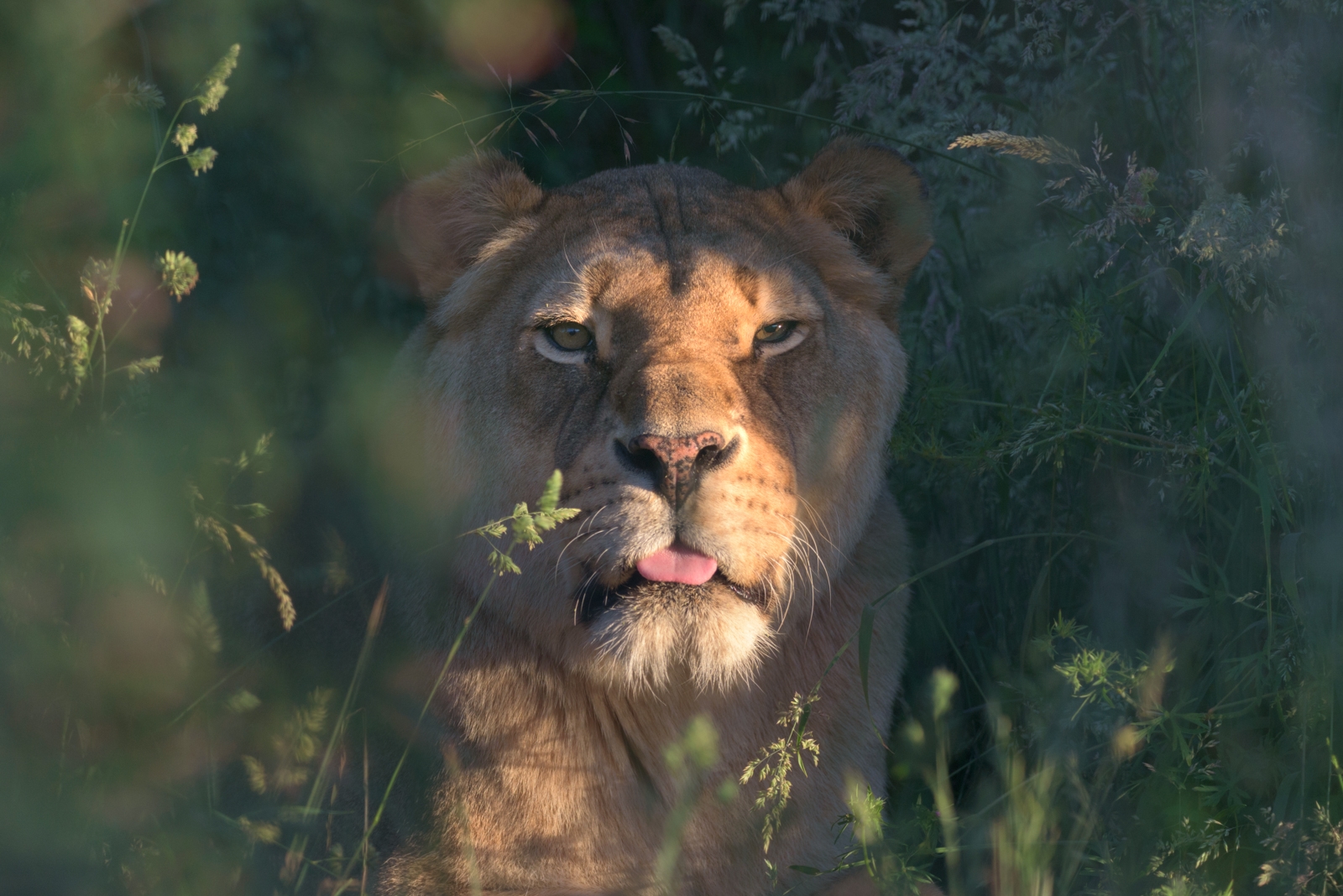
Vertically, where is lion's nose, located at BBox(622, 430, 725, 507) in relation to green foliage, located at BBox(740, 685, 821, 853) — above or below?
above

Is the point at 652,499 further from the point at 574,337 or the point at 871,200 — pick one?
the point at 871,200

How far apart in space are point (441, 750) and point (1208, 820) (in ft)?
5.04

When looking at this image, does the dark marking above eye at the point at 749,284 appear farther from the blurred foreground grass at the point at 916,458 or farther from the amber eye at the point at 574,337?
the blurred foreground grass at the point at 916,458

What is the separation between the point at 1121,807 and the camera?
8.81ft

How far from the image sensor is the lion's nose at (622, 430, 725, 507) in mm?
2379

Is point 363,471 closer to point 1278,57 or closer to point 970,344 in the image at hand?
point 970,344

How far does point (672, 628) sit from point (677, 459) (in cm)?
35

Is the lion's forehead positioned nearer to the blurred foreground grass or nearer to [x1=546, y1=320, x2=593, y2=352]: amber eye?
[x1=546, y1=320, x2=593, y2=352]: amber eye

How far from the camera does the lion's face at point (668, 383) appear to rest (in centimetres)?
246

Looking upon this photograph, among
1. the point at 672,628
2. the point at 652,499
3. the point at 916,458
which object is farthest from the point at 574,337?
the point at 916,458

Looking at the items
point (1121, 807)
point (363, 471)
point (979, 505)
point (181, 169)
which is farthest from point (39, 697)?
point (181, 169)

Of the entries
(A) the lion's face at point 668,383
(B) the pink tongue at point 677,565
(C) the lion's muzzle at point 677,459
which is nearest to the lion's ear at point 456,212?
(A) the lion's face at point 668,383

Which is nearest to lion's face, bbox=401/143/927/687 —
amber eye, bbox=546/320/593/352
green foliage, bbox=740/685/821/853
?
amber eye, bbox=546/320/593/352

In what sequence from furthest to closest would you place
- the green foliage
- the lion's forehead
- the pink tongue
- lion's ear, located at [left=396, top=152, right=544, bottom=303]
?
lion's ear, located at [left=396, top=152, right=544, bottom=303]
the lion's forehead
the pink tongue
the green foliage
